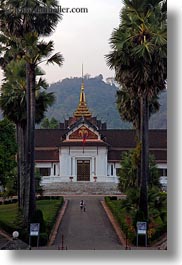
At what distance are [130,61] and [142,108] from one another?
1129 mm

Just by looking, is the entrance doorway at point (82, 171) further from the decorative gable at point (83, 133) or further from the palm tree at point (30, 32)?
the palm tree at point (30, 32)

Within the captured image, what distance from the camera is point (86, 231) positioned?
1322 cm

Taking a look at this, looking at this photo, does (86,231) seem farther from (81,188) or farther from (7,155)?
(7,155)

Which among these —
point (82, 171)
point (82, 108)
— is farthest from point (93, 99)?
point (82, 171)

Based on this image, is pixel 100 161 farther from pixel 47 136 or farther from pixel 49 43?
pixel 49 43

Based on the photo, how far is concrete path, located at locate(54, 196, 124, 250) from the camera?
12.6 meters

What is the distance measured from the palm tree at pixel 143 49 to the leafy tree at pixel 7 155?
4.58m

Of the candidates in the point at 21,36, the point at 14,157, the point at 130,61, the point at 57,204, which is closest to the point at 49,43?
the point at 21,36

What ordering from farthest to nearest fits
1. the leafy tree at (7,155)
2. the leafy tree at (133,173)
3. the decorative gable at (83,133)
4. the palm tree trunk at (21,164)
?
1. the decorative gable at (83,133)
2. the leafy tree at (7,155)
3. the leafy tree at (133,173)
4. the palm tree trunk at (21,164)

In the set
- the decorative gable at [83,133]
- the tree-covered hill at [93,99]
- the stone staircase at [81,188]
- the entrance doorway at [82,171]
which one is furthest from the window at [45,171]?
the decorative gable at [83,133]

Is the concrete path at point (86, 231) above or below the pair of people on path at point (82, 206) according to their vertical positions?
below

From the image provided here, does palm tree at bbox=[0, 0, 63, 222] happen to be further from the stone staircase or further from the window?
the stone staircase

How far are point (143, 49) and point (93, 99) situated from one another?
8.25 feet

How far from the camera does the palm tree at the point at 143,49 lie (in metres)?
12.9
